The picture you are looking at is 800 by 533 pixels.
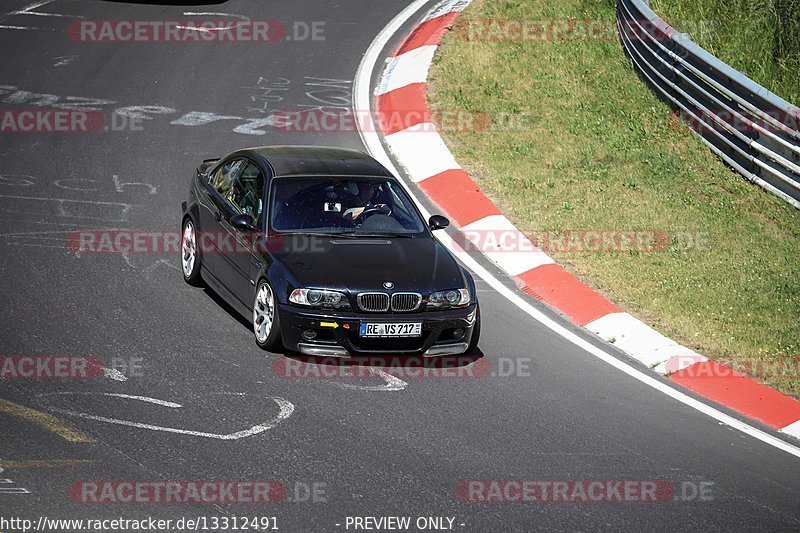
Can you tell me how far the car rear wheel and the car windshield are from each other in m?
1.09

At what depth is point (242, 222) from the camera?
9.79 metres

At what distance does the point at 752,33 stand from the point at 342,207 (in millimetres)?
9760

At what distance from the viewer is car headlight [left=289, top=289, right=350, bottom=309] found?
905 centimetres

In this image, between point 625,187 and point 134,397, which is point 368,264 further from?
point 625,187

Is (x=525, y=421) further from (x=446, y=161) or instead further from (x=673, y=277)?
(x=446, y=161)

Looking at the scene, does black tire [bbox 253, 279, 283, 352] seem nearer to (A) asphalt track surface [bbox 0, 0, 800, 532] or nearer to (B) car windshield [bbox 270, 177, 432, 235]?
(A) asphalt track surface [bbox 0, 0, 800, 532]

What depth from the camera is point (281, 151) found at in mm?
10984

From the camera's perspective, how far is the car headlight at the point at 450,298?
9281mm

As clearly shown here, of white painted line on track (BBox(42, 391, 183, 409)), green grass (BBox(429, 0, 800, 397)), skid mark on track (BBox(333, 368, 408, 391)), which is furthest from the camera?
green grass (BBox(429, 0, 800, 397))

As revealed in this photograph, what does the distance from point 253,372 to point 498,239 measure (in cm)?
437

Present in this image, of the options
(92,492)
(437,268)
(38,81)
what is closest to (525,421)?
(437,268)

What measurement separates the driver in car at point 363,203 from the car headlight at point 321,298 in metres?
1.24

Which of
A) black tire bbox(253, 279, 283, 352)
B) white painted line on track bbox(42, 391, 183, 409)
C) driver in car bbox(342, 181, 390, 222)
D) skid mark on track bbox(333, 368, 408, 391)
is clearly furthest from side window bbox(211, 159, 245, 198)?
white painted line on track bbox(42, 391, 183, 409)

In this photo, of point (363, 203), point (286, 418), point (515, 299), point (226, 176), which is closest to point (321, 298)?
point (286, 418)
